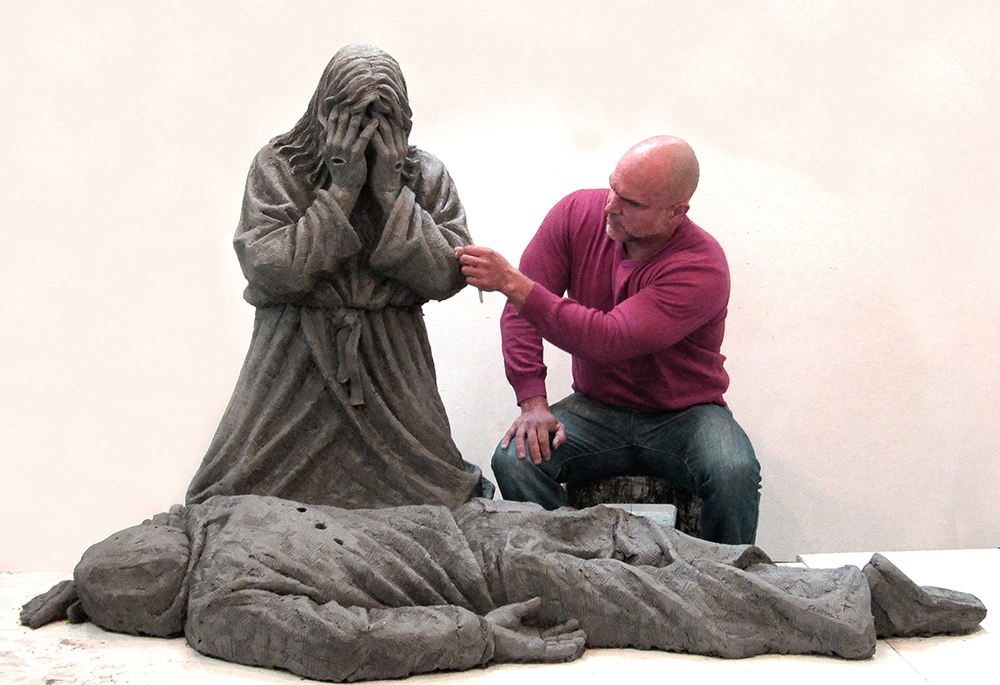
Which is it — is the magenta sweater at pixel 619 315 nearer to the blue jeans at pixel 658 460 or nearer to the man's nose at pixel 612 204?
the blue jeans at pixel 658 460

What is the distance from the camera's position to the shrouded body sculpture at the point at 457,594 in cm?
289

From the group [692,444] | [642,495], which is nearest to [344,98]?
[692,444]

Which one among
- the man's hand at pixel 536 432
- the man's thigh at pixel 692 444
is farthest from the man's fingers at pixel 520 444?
the man's thigh at pixel 692 444

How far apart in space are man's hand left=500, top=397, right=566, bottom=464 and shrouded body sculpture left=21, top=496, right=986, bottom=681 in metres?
0.56

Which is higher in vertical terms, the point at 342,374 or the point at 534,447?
the point at 342,374

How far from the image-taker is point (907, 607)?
3.11m

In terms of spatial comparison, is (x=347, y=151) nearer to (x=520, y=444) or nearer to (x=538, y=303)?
(x=538, y=303)

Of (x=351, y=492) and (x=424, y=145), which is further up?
(x=424, y=145)

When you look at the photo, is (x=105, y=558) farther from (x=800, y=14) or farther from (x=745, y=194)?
(x=800, y=14)

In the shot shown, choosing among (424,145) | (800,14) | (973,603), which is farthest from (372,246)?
(800,14)

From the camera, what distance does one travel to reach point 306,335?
352 cm

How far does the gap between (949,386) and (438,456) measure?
2.55 meters

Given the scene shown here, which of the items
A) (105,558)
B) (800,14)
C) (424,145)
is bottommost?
(105,558)

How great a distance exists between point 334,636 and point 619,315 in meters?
1.40
